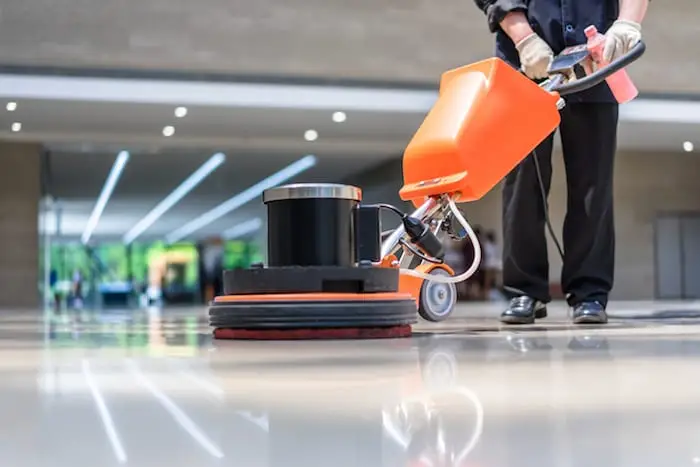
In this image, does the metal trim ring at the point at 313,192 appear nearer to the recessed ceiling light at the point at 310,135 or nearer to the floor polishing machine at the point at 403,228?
the floor polishing machine at the point at 403,228

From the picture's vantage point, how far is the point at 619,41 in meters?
2.11

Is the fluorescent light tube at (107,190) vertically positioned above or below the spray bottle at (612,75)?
above

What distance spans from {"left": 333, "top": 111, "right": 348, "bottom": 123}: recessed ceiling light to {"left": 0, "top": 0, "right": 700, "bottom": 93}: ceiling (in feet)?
2.06

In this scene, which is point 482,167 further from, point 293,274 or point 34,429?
point 34,429

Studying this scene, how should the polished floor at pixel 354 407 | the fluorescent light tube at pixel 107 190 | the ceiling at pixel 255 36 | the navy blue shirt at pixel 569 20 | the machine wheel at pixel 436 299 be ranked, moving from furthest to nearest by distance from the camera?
the fluorescent light tube at pixel 107 190 → the ceiling at pixel 255 36 → the navy blue shirt at pixel 569 20 → the machine wheel at pixel 436 299 → the polished floor at pixel 354 407

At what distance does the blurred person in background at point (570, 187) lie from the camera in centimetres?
240

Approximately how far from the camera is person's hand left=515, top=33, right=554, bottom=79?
2.21m

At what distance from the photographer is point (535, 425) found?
0.68 metres

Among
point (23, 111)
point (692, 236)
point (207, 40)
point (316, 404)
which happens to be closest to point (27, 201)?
point (23, 111)

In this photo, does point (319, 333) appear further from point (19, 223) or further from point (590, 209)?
point (19, 223)

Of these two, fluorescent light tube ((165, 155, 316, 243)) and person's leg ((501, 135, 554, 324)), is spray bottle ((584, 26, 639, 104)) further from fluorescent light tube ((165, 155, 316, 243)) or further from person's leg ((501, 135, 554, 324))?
fluorescent light tube ((165, 155, 316, 243))

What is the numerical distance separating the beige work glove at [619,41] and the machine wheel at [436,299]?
67 cm

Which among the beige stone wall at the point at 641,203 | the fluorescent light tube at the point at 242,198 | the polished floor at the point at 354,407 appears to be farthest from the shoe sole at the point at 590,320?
the beige stone wall at the point at 641,203

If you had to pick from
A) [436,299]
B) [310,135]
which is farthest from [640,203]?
[436,299]
